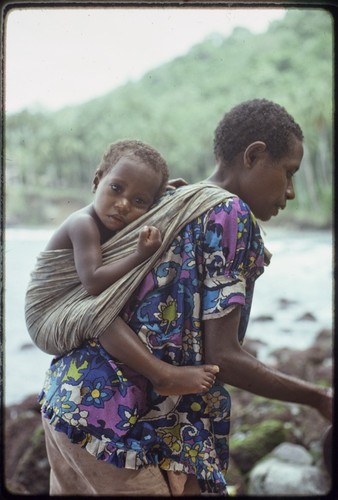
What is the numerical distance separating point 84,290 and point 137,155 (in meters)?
0.40

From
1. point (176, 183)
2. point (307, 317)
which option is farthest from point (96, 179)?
point (307, 317)

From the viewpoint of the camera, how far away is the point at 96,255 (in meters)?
1.62

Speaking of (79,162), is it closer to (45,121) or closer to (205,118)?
(45,121)

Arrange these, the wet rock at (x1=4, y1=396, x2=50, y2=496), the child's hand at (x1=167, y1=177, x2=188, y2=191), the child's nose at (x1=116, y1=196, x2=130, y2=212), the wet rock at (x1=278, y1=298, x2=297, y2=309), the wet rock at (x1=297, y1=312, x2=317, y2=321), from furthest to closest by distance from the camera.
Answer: the wet rock at (x1=278, y1=298, x2=297, y2=309) < the wet rock at (x1=297, y1=312, x2=317, y2=321) < the wet rock at (x1=4, y1=396, x2=50, y2=496) < the child's hand at (x1=167, y1=177, x2=188, y2=191) < the child's nose at (x1=116, y1=196, x2=130, y2=212)

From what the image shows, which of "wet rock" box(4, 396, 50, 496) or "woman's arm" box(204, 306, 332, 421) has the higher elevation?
"woman's arm" box(204, 306, 332, 421)

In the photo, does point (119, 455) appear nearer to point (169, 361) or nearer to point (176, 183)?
point (169, 361)

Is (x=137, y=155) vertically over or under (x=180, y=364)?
over

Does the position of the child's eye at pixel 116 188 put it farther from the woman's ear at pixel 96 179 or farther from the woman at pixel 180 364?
the woman at pixel 180 364

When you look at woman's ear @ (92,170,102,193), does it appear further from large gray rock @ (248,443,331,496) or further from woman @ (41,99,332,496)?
large gray rock @ (248,443,331,496)

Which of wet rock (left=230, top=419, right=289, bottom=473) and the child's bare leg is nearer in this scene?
the child's bare leg

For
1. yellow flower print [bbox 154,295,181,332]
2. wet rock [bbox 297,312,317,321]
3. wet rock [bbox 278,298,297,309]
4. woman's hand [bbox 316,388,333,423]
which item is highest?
yellow flower print [bbox 154,295,181,332]

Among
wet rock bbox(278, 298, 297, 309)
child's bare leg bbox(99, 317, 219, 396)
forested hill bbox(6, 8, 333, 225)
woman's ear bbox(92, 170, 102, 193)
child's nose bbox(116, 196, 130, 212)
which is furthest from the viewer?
→ wet rock bbox(278, 298, 297, 309)

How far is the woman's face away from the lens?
5.52ft

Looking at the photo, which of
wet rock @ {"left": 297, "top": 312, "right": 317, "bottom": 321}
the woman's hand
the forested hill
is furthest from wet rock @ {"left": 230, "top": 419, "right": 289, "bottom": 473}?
wet rock @ {"left": 297, "top": 312, "right": 317, "bottom": 321}
